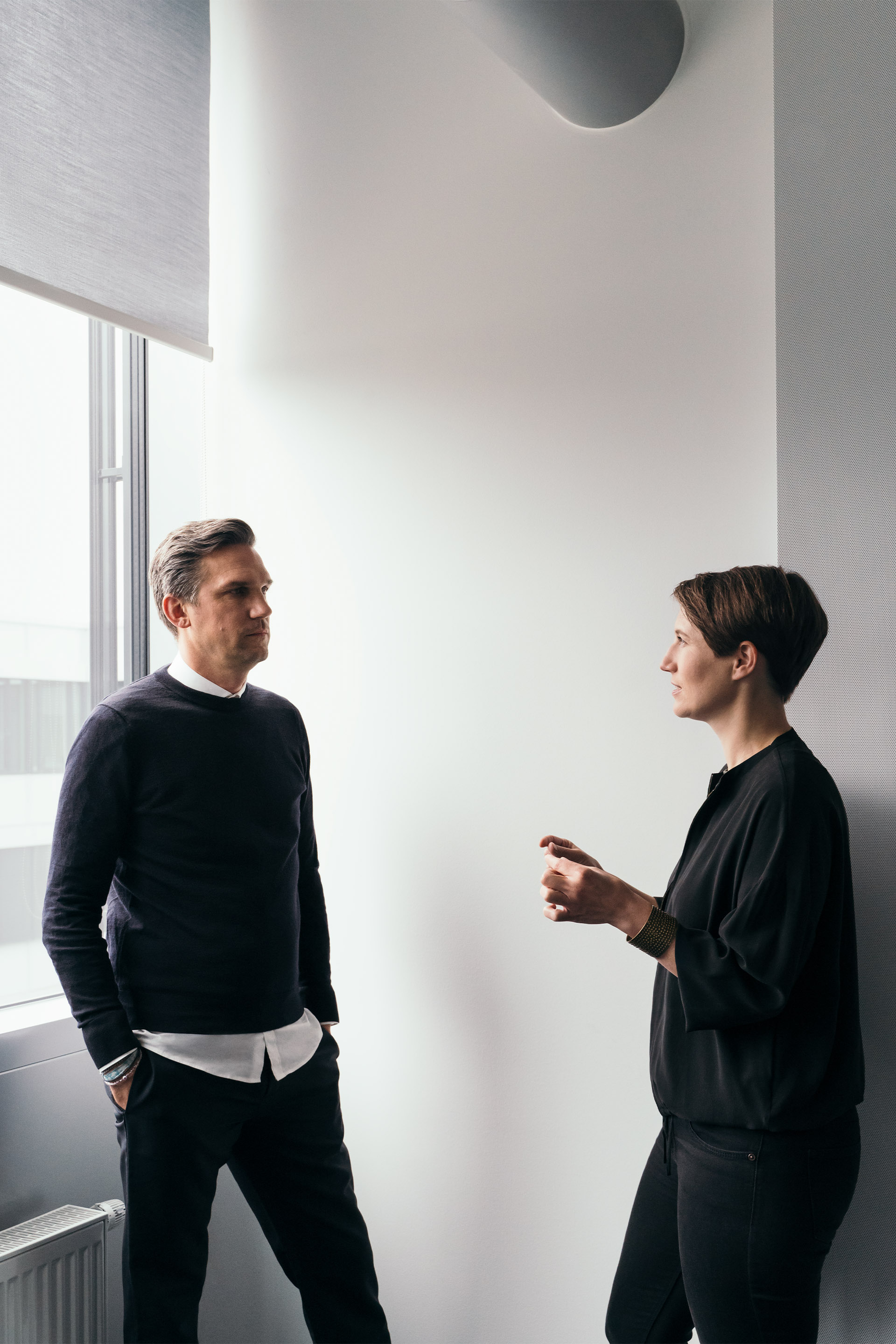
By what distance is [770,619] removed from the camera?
1.45 m

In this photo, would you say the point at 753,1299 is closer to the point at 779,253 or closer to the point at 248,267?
the point at 779,253

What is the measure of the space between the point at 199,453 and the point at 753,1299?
2127 millimetres

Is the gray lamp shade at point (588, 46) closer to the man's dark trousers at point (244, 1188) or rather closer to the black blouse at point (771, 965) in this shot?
the black blouse at point (771, 965)

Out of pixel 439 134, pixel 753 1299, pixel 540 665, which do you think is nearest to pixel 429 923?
pixel 540 665

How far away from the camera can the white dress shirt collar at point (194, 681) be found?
1888 mm

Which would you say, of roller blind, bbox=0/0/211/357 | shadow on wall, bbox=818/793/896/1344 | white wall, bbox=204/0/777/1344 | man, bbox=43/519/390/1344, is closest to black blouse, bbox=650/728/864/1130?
shadow on wall, bbox=818/793/896/1344

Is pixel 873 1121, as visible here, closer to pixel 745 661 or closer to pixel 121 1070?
pixel 745 661

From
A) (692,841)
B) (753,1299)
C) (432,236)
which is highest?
(432,236)

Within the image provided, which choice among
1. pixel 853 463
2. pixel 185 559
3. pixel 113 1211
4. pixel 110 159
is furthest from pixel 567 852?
pixel 110 159

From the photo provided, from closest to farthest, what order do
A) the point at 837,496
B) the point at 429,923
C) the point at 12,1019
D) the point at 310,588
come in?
the point at 837,496 < the point at 12,1019 < the point at 429,923 < the point at 310,588

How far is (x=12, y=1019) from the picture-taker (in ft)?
6.69

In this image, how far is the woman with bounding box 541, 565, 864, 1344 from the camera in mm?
1314

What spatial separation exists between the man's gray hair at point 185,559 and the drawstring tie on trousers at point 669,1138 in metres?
1.22

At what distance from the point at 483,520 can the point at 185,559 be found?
0.64m
